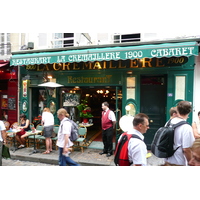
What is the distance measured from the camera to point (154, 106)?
6621mm

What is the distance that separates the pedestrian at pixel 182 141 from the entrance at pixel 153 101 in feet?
12.5

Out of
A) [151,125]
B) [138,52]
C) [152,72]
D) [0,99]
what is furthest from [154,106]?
[0,99]

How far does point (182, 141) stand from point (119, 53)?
3.66m

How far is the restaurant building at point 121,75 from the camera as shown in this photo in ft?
17.8

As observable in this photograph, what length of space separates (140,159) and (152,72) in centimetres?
477

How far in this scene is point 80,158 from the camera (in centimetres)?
555

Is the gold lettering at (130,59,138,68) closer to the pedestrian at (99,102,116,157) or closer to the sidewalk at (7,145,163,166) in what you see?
the pedestrian at (99,102,116,157)

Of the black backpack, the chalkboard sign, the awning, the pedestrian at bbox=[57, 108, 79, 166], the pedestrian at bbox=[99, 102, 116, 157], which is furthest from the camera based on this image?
the chalkboard sign

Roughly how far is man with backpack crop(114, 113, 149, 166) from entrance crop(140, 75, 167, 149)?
14.2 ft

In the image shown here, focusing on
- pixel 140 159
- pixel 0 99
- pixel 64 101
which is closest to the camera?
pixel 140 159

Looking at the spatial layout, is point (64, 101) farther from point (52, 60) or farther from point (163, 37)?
point (163, 37)

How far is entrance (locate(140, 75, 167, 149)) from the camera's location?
21.5 ft

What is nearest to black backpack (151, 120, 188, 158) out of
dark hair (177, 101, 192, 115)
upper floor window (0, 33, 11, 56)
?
dark hair (177, 101, 192, 115)

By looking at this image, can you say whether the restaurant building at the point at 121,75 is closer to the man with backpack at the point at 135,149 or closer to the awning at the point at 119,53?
the awning at the point at 119,53
